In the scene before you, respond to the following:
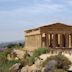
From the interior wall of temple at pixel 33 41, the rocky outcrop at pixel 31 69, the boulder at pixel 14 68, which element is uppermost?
the interior wall of temple at pixel 33 41

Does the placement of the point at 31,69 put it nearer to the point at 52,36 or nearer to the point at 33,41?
the point at 52,36

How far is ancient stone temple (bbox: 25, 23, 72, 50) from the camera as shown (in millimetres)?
49594

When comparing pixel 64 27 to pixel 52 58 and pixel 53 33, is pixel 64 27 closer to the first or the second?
pixel 53 33

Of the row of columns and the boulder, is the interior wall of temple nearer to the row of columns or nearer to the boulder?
the row of columns

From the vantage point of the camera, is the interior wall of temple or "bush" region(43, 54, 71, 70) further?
the interior wall of temple

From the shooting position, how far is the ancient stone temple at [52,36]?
4959 cm

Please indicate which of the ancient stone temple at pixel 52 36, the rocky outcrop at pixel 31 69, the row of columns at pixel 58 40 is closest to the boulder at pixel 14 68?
the rocky outcrop at pixel 31 69

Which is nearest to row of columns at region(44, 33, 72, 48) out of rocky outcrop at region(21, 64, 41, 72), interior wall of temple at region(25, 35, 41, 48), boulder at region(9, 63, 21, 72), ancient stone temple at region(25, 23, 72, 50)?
ancient stone temple at region(25, 23, 72, 50)

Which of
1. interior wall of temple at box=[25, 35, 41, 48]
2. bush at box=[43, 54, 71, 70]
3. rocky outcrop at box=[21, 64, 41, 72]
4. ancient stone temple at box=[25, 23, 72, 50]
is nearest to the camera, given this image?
bush at box=[43, 54, 71, 70]

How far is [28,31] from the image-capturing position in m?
57.9

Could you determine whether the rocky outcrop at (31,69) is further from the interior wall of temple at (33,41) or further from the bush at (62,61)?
the interior wall of temple at (33,41)

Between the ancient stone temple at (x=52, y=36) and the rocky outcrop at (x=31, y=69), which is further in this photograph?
the ancient stone temple at (x=52, y=36)

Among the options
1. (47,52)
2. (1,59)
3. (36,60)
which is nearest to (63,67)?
(36,60)

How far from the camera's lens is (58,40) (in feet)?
181
